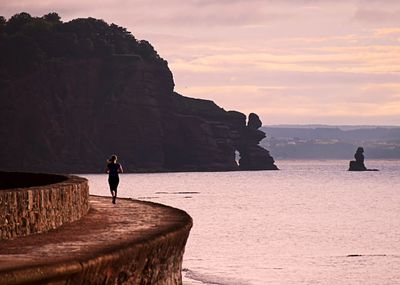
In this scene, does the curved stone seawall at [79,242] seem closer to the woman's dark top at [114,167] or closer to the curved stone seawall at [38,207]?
the curved stone seawall at [38,207]

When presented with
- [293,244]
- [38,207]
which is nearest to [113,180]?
[38,207]

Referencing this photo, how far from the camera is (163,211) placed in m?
22.8

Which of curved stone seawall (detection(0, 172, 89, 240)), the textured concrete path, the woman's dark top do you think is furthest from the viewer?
the woman's dark top

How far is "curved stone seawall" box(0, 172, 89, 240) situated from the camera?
14523 millimetres

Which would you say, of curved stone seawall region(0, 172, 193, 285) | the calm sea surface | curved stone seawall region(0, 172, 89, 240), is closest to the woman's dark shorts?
curved stone seawall region(0, 172, 193, 285)

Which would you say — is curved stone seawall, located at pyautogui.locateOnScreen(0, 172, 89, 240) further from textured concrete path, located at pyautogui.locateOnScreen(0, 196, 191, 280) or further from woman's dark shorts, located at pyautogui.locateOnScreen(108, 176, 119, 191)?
woman's dark shorts, located at pyautogui.locateOnScreen(108, 176, 119, 191)

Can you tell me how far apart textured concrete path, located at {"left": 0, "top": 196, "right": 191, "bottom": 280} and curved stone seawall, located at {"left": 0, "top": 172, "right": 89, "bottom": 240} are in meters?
0.18

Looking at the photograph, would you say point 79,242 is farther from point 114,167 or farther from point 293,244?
point 293,244

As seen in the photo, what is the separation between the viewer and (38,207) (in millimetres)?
15703

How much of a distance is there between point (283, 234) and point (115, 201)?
174 feet

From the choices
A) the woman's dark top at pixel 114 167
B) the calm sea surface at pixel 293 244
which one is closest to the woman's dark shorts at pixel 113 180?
the woman's dark top at pixel 114 167

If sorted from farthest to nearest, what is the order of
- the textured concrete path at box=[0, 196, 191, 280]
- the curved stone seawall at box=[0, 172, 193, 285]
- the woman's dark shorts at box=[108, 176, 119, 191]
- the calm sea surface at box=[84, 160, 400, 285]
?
1. the calm sea surface at box=[84, 160, 400, 285]
2. the woman's dark shorts at box=[108, 176, 119, 191]
3. the textured concrete path at box=[0, 196, 191, 280]
4. the curved stone seawall at box=[0, 172, 193, 285]

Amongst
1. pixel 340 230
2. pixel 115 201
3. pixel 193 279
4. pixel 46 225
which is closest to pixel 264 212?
pixel 340 230

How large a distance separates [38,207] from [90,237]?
3.07 feet
